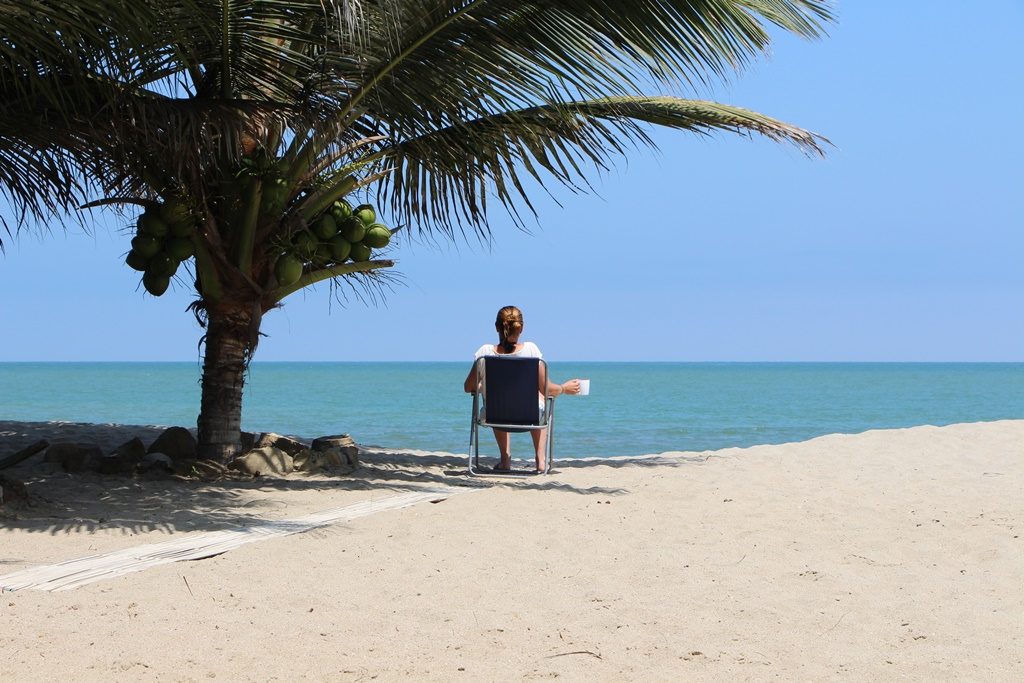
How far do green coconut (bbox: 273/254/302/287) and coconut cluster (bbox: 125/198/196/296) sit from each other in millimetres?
561

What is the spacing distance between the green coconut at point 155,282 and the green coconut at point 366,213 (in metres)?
1.36

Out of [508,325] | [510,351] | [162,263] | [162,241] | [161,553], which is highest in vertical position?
[162,241]

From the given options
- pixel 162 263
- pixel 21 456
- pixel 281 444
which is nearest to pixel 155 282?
pixel 162 263

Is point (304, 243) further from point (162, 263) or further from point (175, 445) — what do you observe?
point (175, 445)

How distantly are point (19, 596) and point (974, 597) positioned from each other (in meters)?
3.61

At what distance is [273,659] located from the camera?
3119mm

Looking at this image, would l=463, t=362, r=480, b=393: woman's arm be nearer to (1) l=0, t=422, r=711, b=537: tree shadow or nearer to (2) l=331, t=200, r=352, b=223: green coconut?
(1) l=0, t=422, r=711, b=537: tree shadow

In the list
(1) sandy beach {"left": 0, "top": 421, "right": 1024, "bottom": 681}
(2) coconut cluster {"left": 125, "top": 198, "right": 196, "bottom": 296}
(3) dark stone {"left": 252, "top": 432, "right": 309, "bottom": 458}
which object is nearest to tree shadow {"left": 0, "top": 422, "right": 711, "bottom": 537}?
(1) sandy beach {"left": 0, "top": 421, "right": 1024, "bottom": 681}

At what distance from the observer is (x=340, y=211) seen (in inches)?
277

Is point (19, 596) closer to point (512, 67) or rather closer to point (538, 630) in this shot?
point (538, 630)

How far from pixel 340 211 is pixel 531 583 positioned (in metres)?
3.72

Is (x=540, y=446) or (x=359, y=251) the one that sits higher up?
(x=359, y=251)

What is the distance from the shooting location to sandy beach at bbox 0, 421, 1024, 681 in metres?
3.13

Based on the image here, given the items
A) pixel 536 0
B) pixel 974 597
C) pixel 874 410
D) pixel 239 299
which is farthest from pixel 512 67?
pixel 874 410
